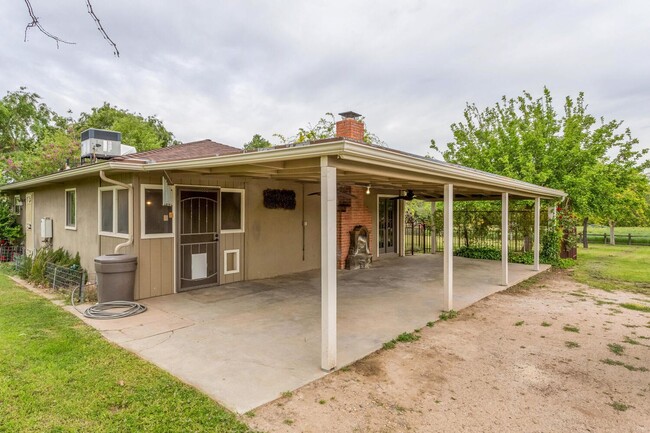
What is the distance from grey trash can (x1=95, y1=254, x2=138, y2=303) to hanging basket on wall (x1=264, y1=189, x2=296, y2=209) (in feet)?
10.3

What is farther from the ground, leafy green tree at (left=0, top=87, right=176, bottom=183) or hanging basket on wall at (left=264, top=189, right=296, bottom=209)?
leafy green tree at (left=0, top=87, right=176, bottom=183)

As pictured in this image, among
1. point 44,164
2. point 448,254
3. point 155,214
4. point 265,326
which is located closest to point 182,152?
point 155,214

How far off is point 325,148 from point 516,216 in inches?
413

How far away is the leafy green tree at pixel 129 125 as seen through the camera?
24570 mm

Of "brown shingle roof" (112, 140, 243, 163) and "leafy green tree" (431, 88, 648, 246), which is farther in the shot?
"leafy green tree" (431, 88, 648, 246)

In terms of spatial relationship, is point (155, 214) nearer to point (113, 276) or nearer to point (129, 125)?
point (113, 276)

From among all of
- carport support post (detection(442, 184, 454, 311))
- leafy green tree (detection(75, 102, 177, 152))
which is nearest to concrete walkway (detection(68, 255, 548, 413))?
carport support post (detection(442, 184, 454, 311))

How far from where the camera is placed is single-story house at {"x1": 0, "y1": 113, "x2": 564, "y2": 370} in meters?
3.69

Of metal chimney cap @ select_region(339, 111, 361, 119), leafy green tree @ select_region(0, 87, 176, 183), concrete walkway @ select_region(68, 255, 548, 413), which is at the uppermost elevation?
leafy green tree @ select_region(0, 87, 176, 183)

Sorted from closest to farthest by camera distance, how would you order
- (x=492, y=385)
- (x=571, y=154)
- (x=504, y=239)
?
(x=492, y=385) → (x=504, y=239) → (x=571, y=154)

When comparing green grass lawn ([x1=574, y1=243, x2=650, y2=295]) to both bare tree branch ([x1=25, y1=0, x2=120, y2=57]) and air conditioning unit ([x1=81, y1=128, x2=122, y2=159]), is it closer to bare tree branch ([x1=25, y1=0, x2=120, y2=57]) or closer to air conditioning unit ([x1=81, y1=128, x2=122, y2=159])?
bare tree branch ([x1=25, y1=0, x2=120, y2=57])

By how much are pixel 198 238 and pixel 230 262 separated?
3.07ft

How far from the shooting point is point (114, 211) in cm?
631

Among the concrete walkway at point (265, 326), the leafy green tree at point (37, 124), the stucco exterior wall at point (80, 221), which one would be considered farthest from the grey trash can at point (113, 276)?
the leafy green tree at point (37, 124)
